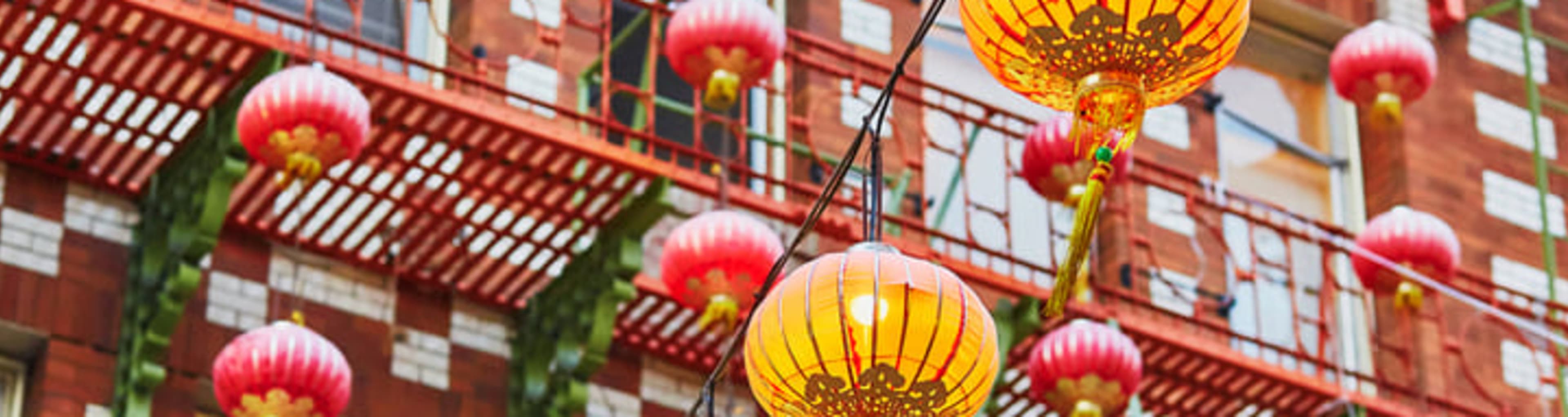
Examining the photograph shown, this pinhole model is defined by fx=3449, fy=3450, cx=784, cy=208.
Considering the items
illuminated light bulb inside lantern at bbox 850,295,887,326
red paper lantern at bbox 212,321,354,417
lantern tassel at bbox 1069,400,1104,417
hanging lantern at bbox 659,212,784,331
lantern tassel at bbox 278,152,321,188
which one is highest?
lantern tassel at bbox 278,152,321,188

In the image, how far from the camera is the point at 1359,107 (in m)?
22.6

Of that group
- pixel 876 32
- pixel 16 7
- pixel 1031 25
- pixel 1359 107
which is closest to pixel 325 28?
pixel 16 7

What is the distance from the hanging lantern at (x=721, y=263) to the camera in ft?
51.1

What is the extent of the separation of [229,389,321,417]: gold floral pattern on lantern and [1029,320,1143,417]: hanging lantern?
3.74 metres

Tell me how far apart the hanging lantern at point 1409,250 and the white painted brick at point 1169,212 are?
233 cm

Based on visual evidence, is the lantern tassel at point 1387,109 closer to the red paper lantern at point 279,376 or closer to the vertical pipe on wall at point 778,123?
the vertical pipe on wall at point 778,123

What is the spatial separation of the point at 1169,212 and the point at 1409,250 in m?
2.73

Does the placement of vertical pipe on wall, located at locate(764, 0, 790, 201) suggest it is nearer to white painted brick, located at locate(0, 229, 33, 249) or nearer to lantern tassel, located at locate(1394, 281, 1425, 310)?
lantern tassel, located at locate(1394, 281, 1425, 310)

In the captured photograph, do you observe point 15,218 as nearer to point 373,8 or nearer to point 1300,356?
point 373,8

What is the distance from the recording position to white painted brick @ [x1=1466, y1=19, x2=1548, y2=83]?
74.6 feet

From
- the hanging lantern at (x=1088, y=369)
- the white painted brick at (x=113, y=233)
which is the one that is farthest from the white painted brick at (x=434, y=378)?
the hanging lantern at (x=1088, y=369)

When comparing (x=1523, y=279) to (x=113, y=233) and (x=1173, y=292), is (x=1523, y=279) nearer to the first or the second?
(x=1173, y=292)

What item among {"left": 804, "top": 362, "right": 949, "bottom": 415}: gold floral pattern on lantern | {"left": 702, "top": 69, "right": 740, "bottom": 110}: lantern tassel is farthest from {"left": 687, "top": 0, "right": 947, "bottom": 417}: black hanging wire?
{"left": 702, "top": 69, "right": 740, "bottom": 110}: lantern tassel

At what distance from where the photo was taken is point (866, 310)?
1155cm
